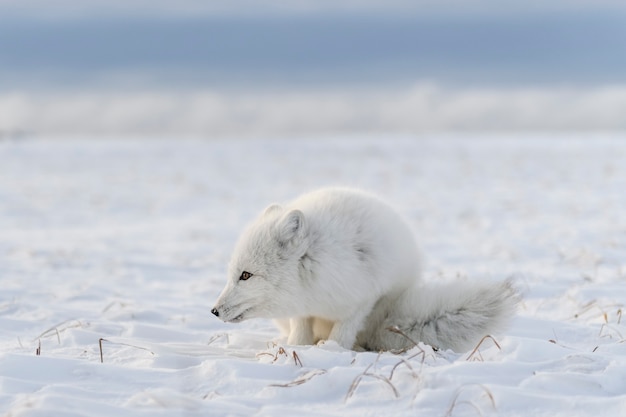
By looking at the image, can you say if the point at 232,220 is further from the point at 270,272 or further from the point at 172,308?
the point at 270,272

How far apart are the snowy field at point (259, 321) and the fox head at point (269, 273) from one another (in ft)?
0.86

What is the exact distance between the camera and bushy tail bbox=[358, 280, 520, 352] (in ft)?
13.4

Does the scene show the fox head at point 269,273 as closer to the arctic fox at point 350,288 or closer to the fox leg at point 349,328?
the arctic fox at point 350,288

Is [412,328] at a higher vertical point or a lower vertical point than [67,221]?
lower

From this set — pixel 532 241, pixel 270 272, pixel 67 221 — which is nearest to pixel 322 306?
pixel 270 272

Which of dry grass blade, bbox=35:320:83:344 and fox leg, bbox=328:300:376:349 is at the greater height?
dry grass blade, bbox=35:320:83:344

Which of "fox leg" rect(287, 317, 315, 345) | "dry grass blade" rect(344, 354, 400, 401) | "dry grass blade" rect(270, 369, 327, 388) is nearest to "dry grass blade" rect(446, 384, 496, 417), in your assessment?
"dry grass blade" rect(344, 354, 400, 401)

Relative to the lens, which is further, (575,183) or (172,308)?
(575,183)

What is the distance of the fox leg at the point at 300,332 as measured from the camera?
4488mm

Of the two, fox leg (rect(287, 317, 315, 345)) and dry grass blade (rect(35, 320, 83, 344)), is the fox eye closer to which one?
fox leg (rect(287, 317, 315, 345))

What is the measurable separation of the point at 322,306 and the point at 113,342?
1.36 m

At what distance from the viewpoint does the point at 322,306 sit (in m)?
4.23

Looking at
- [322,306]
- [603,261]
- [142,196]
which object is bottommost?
[603,261]

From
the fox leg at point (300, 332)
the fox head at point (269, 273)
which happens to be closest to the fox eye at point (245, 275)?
the fox head at point (269, 273)
